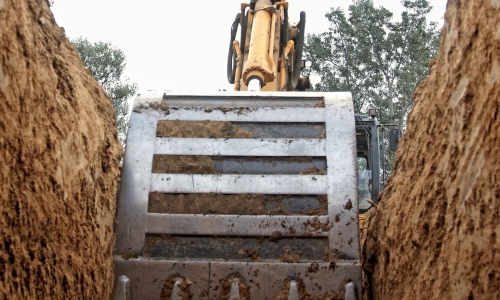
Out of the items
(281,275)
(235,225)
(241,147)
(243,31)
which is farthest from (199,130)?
(243,31)

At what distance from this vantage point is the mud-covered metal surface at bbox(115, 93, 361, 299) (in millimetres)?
2561

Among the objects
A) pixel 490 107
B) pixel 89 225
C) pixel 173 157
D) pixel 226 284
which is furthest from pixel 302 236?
pixel 490 107

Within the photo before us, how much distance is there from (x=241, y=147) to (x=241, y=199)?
0.98 ft

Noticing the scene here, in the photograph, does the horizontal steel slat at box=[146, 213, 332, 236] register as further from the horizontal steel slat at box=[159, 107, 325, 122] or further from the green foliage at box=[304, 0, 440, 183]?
the green foliage at box=[304, 0, 440, 183]

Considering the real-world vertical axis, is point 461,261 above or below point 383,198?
below

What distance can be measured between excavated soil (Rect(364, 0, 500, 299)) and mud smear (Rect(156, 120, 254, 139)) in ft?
2.95

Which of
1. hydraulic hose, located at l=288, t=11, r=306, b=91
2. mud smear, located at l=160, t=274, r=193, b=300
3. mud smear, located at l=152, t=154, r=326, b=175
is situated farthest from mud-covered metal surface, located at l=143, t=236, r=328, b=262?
hydraulic hose, located at l=288, t=11, r=306, b=91

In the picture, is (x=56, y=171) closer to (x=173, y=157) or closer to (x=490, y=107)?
(x=173, y=157)

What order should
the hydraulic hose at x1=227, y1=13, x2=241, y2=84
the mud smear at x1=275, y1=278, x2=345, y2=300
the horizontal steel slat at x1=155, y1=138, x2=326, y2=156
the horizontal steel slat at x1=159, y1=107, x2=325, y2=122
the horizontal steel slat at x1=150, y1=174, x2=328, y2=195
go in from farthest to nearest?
the hydraulic hose at x1=227, y1=13, x2=241, y2=84, the horizontal steel slat at x1=159, y1=107, x2=325, y2=122, the horizontal steel slat at x1=155, y1=138, x2=326, y2=156, the horizontal steel slat at x1=150, y1=174, x2=328, y2=195, the mud smear at x1=275, y1=278, x2=345, y2=300

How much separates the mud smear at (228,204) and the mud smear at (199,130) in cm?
36

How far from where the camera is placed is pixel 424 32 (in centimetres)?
2288

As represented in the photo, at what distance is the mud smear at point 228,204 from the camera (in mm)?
2705

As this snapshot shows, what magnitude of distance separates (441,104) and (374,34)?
2245 centimetres

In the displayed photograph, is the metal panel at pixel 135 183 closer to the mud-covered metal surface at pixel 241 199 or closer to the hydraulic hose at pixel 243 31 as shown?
the mud-covered metal surface at pixel 241 199
